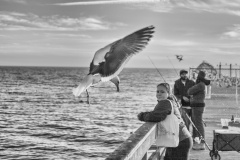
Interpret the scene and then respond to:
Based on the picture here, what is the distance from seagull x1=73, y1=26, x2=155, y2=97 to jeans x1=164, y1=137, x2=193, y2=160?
1.57m

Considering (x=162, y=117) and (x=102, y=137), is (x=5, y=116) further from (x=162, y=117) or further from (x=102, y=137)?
(x=162, y=117)

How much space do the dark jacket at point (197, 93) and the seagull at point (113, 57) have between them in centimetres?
520

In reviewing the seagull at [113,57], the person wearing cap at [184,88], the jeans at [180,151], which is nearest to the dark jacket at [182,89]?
the person wearing cap at [184,88]

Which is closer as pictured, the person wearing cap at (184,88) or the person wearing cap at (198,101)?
the person wearing cap at (198,101)

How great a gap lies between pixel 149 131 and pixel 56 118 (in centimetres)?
3509

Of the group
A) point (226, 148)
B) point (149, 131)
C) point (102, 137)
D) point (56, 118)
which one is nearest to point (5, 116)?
point (56, 118)

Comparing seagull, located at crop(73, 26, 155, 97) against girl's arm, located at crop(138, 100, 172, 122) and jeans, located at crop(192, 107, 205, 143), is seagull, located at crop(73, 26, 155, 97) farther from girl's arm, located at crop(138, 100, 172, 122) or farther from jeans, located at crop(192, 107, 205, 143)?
jeans, located at crop(192, 107, 205, 143)

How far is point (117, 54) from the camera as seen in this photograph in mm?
4492

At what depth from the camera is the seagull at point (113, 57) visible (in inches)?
172

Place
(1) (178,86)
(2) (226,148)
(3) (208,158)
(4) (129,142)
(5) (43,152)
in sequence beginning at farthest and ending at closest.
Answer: (5) (43,152), (1) (178,86), (3) (208,158), (2) (226,148), (4) (129,142)

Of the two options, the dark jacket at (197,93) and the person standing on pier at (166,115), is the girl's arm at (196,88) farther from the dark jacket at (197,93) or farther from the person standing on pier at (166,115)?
the person standing on pier at (166,115)

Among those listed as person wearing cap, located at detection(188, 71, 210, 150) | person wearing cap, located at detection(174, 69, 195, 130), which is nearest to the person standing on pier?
person wearing cap, located at detection(188, 71, 210, 150)

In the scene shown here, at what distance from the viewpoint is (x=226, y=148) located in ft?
26.1

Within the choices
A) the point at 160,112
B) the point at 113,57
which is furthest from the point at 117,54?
the point at 160,112
